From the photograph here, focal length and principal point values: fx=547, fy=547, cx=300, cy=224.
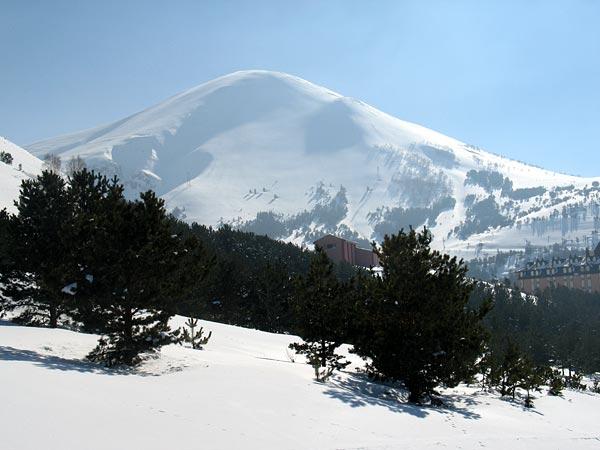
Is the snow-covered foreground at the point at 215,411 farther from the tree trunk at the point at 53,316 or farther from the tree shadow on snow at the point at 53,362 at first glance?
the tree trunk at the point at 53,316

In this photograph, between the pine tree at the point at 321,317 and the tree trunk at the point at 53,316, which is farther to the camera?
the pine tree at the point at 321,317

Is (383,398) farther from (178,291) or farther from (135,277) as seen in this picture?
(135,277)

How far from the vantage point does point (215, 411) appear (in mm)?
13344

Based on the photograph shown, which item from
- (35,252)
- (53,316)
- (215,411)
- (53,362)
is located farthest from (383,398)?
(35,252)

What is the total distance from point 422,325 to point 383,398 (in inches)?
119

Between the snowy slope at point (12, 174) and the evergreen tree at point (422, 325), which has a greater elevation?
the snowy slope at point (12, 174)

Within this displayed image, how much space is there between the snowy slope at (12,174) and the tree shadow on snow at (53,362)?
134 feet

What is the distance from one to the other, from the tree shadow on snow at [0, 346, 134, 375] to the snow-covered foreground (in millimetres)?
42

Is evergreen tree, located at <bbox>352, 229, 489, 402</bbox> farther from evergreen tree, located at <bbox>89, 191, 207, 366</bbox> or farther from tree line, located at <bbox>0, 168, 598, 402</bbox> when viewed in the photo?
evergreen tree, located at <bbox>89, 191, 207, 366</bbox>

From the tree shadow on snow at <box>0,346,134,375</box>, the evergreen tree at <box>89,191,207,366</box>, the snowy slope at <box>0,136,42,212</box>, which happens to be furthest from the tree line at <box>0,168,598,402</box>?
the snowy slope at <box>0,136,42,212</box>

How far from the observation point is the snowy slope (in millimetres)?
76062

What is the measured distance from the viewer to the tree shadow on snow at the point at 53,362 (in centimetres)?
1500

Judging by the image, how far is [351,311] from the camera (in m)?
24.4

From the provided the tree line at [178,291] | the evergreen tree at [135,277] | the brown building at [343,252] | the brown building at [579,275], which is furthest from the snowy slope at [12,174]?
the brown building at [579,275]
